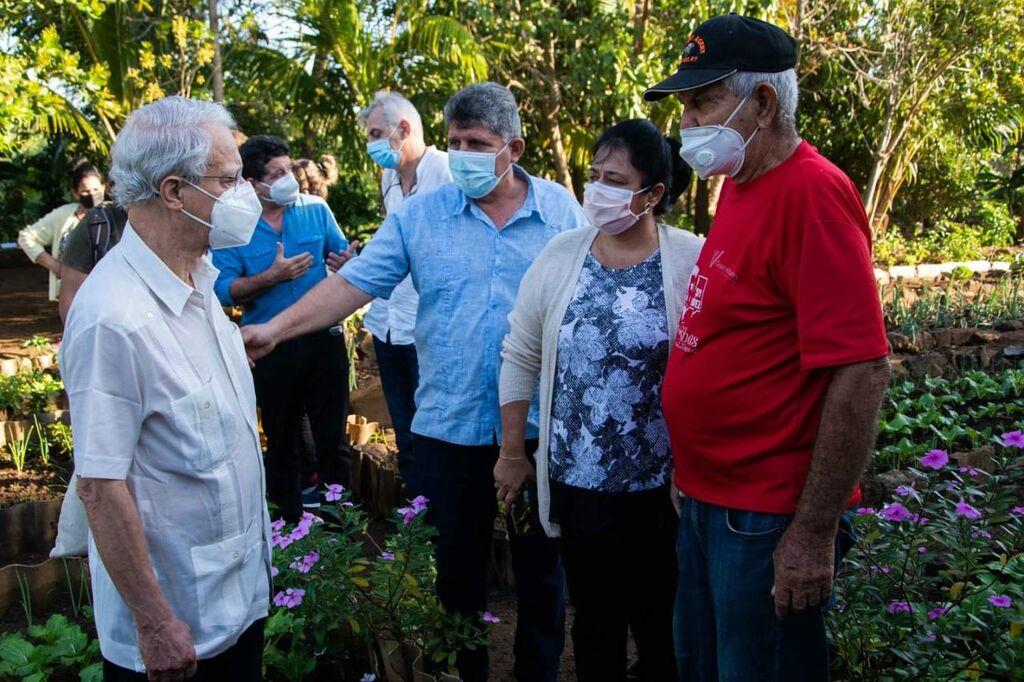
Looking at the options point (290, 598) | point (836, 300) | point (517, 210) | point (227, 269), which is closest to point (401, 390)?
point (227, 269)

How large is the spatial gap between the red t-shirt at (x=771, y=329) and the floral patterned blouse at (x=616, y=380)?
0.29 meters

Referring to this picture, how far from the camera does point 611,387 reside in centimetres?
262

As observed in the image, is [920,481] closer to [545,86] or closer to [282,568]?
[282,568]

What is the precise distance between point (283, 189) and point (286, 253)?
348mm

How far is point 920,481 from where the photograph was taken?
4.17 metres

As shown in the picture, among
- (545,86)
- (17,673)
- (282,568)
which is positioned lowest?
(17,673)

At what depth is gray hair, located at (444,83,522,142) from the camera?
3.16 meters

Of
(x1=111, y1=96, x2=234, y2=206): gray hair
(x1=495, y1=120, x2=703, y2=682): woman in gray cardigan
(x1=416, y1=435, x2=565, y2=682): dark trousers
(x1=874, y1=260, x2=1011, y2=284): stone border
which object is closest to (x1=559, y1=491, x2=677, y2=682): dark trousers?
(x1=495, y1=120, x2=703, y2=682): woman in gray cardigan

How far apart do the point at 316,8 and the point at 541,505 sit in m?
7.73

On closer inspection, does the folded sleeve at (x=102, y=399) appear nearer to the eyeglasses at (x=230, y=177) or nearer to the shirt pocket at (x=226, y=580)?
the shirt pocket at (x=226, y=580)

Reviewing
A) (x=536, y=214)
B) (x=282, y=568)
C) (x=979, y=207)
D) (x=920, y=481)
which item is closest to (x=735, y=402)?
(x=536, y=214)

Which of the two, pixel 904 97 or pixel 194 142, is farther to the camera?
pixel 904 97

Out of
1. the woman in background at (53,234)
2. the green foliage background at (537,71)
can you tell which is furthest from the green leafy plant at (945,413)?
the woman in background at (53,234)

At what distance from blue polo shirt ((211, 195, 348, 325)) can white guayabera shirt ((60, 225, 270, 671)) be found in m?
2.34
